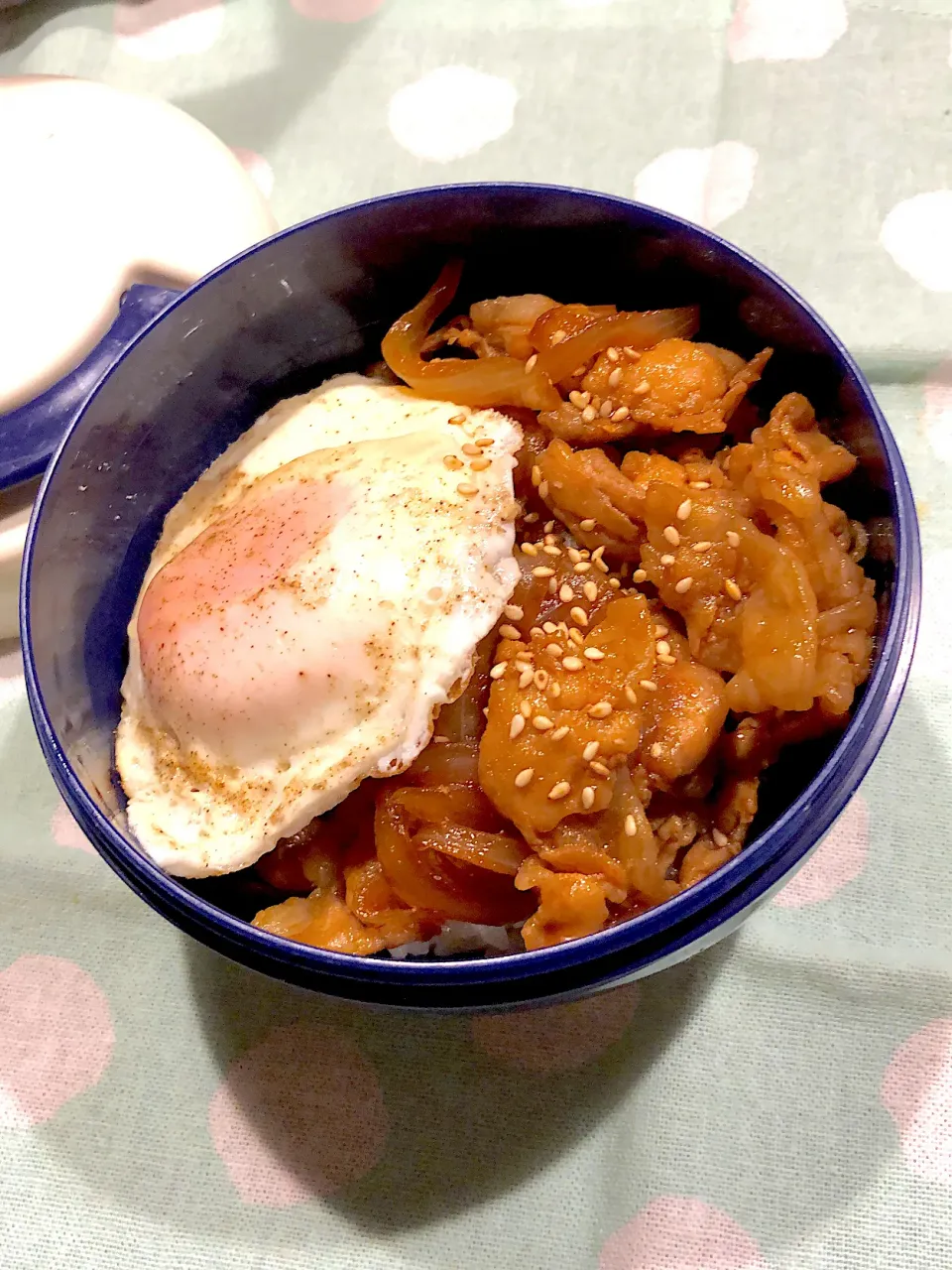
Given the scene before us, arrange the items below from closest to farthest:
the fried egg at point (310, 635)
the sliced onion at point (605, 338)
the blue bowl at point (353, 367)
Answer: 1. the blue bowl at point (353, 367)
2. the fried egg at point (310, 635)
3. the sliced onion at point (605, 338)

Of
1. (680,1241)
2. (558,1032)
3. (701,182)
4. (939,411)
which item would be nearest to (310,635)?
(558,1032)

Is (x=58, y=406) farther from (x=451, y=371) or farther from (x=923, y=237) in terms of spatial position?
(x=923, y=237)

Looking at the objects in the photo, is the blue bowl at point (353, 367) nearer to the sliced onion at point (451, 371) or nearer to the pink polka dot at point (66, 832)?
the sliced onion at point (451, 371)

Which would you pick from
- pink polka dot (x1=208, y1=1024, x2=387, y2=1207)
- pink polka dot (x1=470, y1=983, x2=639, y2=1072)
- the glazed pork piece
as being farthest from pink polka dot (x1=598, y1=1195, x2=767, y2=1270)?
the glazed pork piece

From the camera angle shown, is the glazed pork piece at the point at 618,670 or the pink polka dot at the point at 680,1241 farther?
the pink polka dot at the point at 680,1241

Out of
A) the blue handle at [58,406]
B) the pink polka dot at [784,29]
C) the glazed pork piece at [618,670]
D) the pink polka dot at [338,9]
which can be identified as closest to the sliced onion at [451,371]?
the glazed pork piece at [618,670]

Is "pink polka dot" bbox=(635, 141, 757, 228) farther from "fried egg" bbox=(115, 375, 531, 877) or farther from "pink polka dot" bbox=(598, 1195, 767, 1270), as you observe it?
"pink polka dot" bbox=(598, 1195, 767, 1270)
